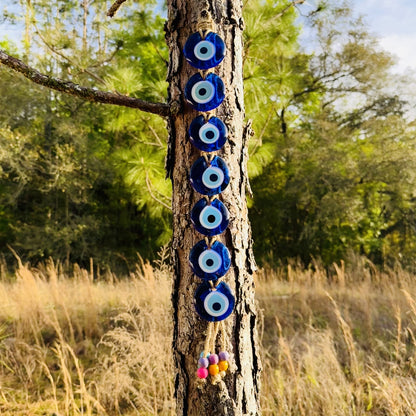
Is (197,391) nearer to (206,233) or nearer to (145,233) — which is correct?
(206,233)

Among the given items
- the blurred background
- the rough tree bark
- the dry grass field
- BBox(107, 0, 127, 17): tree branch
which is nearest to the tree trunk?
→ the rough tree bark

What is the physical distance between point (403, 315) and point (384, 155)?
378cm

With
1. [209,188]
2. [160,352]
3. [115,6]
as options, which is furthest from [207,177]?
[160,352]

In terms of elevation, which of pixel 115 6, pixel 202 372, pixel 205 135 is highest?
pixel 115 6

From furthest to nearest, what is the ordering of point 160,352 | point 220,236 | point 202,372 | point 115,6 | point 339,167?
point 339,167
point 160,352
point 115,6
point 220,236
point 202,372

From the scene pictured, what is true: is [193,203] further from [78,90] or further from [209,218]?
[78,90]

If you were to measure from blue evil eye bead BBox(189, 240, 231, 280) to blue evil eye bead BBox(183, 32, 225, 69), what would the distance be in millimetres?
499

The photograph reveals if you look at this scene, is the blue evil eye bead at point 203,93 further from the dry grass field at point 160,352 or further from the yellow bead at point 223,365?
the dry grass field at point 160,352

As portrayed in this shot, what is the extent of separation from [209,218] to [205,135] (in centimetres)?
23

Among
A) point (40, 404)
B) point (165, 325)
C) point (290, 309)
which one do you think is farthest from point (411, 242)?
point (40, 404)

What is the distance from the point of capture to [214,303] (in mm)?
Result: 947

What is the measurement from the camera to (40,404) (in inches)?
84.7

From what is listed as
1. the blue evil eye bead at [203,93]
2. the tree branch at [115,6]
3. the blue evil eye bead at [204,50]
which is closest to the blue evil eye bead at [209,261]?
the blue evil eye bead at [203,93]

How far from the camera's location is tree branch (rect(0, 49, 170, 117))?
1024 millimetres
